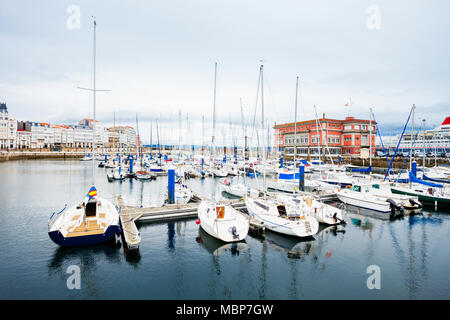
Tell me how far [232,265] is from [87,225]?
33.0 feet

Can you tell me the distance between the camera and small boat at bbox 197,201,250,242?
1756 cm

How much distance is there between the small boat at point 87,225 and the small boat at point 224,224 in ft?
20.9

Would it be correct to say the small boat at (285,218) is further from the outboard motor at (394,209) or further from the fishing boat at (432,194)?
the fishing boat at (432,194)

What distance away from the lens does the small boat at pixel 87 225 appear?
1523cm

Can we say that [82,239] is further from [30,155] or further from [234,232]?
[30,155]

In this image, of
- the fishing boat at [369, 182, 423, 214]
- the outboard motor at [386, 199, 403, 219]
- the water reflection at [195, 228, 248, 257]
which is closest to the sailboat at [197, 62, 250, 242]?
the water reflection at [195, 228, 248, 257]

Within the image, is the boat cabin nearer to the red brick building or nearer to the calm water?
the calm water

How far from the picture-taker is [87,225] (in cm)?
1670

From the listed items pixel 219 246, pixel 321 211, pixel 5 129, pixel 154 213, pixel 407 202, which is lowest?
pixel 219 246

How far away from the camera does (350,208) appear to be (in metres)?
28.7

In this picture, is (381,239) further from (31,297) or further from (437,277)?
(31,297)

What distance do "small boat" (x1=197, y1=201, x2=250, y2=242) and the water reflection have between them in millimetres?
486

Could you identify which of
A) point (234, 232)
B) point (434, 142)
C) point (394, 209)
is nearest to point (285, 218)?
point (234, 232)
